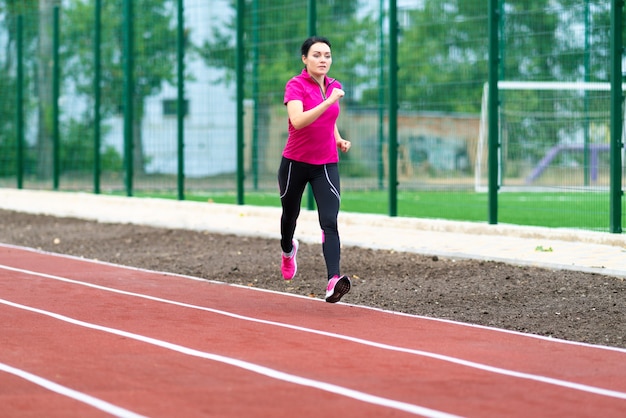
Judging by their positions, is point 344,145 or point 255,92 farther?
point 255,92

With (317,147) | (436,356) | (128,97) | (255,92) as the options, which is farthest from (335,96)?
(128,97)

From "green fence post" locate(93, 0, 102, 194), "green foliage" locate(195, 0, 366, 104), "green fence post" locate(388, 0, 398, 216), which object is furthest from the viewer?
"green fence post" locate(93, 0, 102, 194)

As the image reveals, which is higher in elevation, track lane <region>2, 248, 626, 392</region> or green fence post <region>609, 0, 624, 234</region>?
green fence post <region>609, 0, 624, 234</region>

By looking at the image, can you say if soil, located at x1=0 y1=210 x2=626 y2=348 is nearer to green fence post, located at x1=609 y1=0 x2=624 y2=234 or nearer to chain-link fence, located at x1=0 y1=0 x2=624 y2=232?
green fence post, located at x1=609 y1=0 x2=624 y2=234

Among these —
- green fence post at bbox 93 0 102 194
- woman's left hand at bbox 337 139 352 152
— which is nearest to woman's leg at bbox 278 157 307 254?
woman's left hand at bbox 337 139 352 152

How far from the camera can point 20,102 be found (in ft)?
89.5

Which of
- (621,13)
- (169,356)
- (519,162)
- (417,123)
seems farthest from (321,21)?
(169,356)

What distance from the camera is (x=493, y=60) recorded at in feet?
52.3

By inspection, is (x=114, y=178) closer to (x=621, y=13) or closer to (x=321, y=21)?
(x=321, y=21)

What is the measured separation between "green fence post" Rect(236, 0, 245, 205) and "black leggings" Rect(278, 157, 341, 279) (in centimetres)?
993

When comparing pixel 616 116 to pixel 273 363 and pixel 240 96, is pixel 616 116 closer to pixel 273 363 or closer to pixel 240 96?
pixel 240 96

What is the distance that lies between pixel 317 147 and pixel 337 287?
1156mm

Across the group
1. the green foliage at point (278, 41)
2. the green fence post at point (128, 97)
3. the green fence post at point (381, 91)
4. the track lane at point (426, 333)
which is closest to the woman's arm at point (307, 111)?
the track lane at point (426, 333)

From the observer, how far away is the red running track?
627cm
